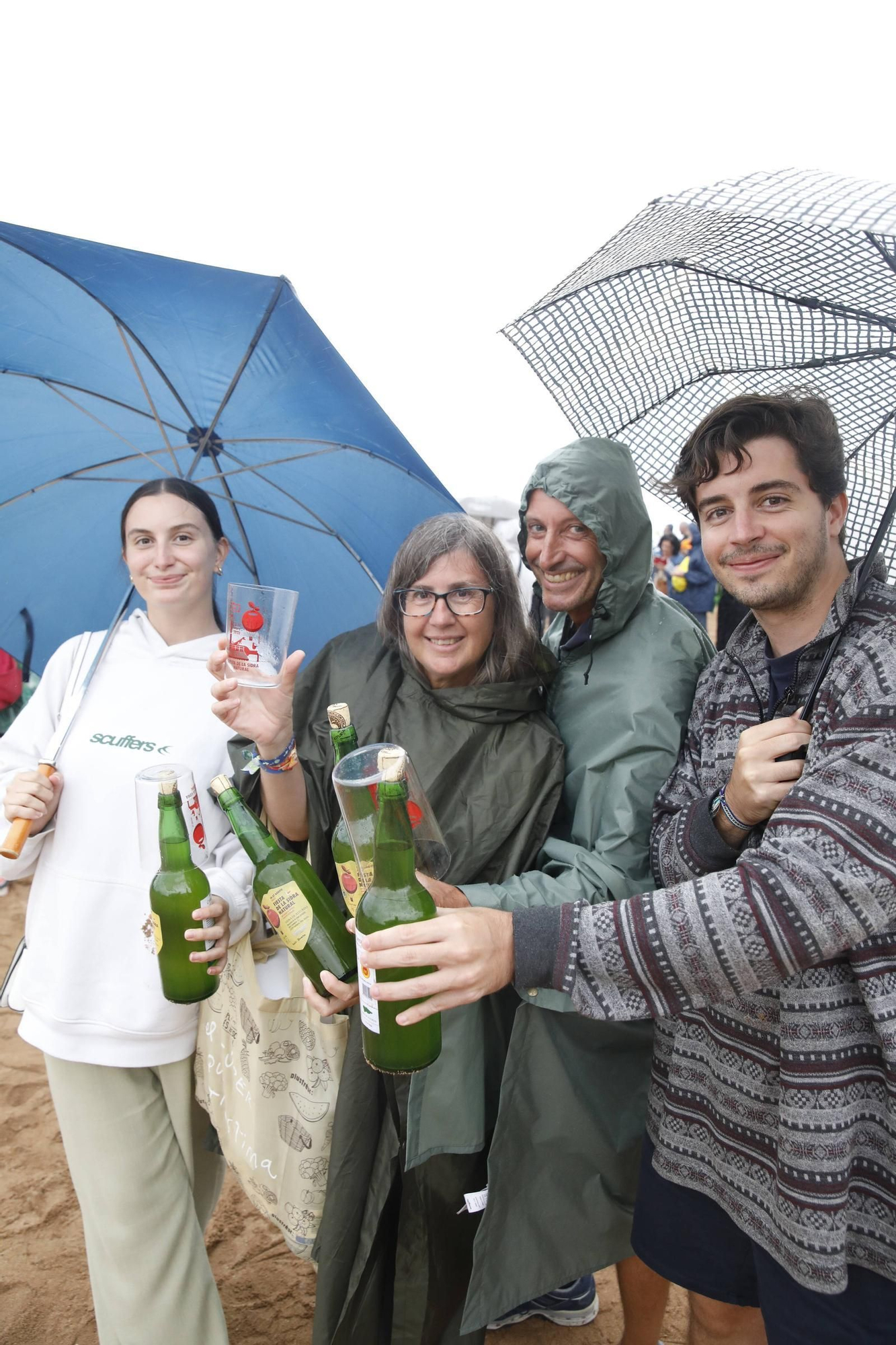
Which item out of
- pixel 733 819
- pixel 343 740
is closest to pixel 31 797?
pixel 343 740

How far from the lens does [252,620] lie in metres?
1.86

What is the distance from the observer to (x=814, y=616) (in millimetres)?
1733

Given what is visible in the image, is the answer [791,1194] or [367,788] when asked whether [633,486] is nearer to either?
[367,788]

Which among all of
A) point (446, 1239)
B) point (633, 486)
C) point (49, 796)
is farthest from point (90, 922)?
point (633, 486)

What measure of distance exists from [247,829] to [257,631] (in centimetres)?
48

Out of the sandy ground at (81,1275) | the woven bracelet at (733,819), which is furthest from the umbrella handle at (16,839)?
the woven bracelet at (733,819)

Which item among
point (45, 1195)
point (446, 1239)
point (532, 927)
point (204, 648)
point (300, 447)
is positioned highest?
point (300, 447)

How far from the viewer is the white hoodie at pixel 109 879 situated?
2.01m

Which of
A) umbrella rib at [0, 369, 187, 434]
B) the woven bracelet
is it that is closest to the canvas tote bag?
the woven bracelet

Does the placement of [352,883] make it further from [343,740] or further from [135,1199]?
[135,1199]

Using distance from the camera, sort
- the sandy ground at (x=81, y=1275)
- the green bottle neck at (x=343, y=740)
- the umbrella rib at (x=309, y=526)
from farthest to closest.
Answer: the sandy ground at (x=81, y=1275), the umbrella rib at (x=309, y=526), the green bottle neck at (x=343, y=740)

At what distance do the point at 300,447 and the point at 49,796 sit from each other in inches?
49.6

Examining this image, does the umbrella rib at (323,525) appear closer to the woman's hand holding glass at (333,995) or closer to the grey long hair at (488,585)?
the grey long hair at (488,585)

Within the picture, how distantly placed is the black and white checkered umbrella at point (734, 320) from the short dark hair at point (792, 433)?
79 mm
